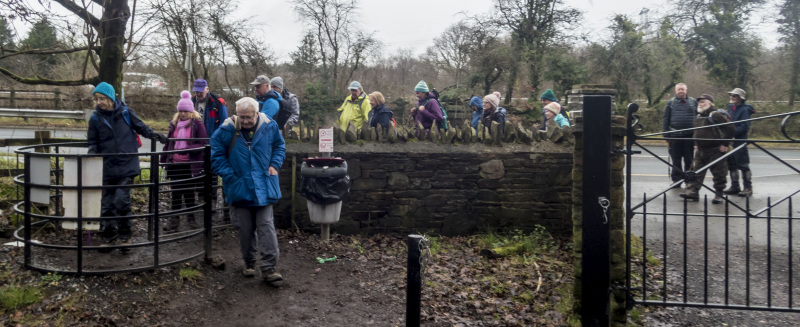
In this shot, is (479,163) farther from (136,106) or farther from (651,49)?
(136,106)

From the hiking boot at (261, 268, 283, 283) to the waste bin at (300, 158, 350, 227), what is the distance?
1559mm

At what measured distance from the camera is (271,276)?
564 cm

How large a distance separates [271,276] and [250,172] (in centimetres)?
100

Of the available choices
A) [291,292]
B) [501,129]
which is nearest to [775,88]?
[501,129]

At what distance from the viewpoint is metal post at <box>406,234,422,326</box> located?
359cm

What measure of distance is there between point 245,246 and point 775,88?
2297 centimetres

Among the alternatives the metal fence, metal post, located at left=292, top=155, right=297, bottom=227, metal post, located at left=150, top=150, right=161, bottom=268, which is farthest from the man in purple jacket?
metal post, located at left=150, top=150, right=161, bottom=268

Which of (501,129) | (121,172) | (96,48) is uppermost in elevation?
(96,48)

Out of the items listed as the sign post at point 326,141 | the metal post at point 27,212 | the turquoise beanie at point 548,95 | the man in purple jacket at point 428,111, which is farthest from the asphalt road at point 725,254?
the metal post at point 27,212

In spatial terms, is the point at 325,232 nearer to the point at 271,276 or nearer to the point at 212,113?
the point at 271,276

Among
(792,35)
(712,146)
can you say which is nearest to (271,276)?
(712,146)

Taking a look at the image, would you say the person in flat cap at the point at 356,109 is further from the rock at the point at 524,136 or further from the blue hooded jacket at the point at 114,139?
the blue hooded jacket at the point at 114,139

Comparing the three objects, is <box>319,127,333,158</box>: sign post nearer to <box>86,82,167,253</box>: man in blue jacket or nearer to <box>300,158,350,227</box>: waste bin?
<box>300,158,350,227</box>: waste bin

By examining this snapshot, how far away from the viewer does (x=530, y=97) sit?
21281 mm
